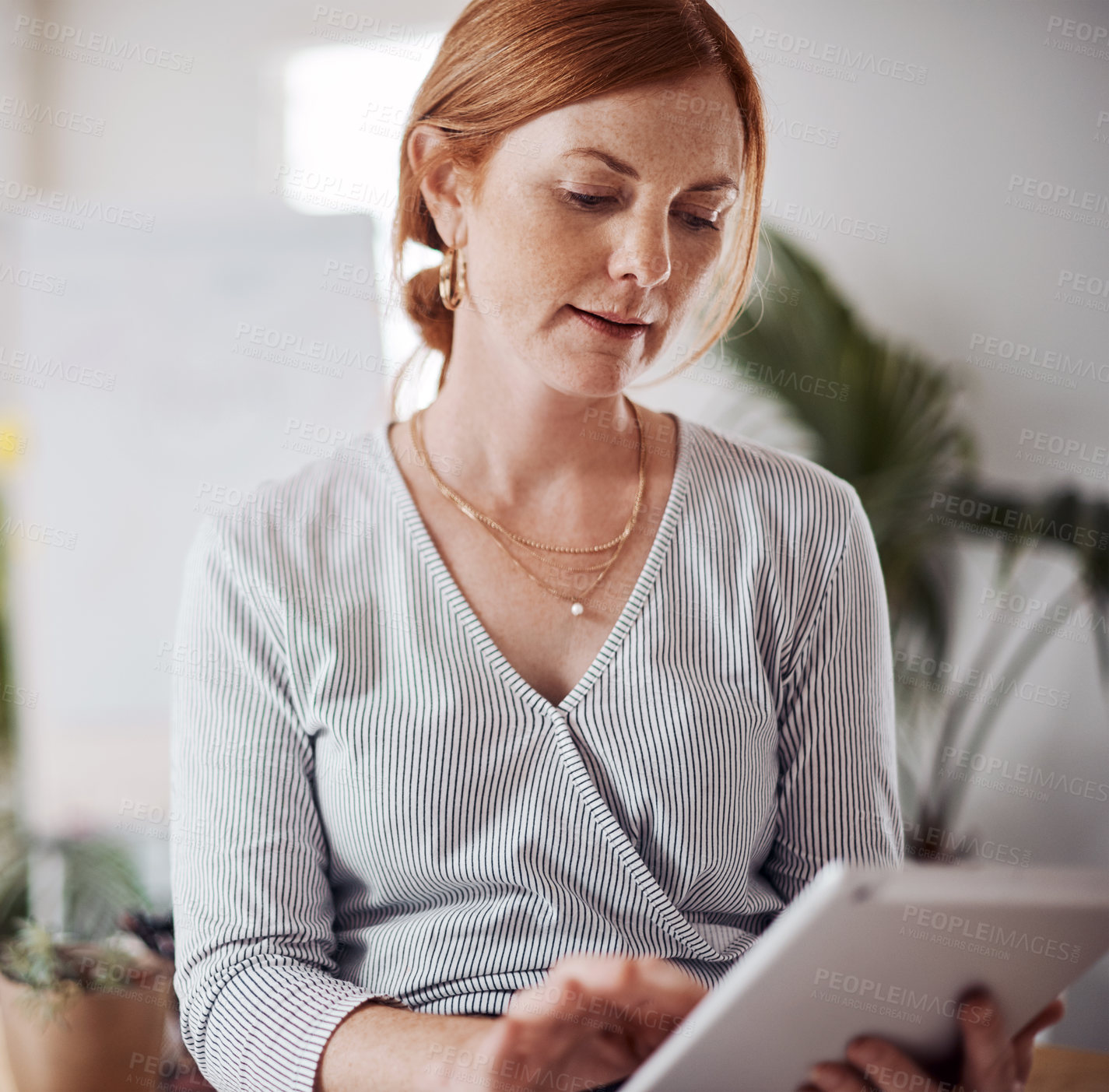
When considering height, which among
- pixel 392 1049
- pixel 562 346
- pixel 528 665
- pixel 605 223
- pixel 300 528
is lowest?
pixel 392 1049

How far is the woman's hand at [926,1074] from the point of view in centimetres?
78

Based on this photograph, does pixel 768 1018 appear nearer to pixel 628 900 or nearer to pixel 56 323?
pixel 628 900

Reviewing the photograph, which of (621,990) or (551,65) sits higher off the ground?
(551,65)

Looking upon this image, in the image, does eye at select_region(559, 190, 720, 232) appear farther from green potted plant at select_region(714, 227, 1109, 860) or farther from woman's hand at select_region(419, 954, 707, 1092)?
green potted plant at select_region(714, 227, 1109, 860)

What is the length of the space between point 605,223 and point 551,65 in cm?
14

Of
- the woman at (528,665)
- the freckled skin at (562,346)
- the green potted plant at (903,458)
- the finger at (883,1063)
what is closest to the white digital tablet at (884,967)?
the finger at (883,1063)

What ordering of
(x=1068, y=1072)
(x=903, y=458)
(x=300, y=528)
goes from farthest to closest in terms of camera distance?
(x=903, y=458) < (x=1068, y=1072) < (x=300, y=528)

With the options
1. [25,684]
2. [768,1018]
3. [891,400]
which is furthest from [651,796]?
[25,684]

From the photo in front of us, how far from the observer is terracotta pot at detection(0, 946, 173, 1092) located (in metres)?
1.79

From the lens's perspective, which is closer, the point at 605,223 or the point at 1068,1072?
the point at 605,223

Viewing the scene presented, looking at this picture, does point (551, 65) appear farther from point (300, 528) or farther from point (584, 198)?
point (300, 528)

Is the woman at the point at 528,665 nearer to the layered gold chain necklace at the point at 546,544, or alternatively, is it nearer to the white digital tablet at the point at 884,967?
the layered gold chain necklace at the point at 546,544

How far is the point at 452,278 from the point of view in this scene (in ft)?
3.73

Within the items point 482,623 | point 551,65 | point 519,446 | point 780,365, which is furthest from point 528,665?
point 780,365
